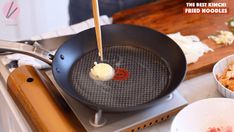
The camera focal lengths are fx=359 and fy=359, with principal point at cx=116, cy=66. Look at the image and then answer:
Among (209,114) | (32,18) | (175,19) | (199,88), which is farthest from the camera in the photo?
(32,18)

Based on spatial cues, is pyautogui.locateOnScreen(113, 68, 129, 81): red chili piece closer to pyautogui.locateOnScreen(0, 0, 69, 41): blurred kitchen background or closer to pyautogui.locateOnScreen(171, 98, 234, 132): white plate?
pyautogui.locateOnScreen(171, 98, 234, 132): white plate

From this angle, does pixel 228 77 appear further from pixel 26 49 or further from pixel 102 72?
pixel 26 49

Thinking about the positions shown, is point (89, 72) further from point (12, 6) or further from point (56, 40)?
point (12, 6)

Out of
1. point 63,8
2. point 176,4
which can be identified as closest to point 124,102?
point 176,4

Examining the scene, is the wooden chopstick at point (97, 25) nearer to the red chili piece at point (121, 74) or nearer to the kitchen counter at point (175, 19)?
the red chili piece at point (121, 74)

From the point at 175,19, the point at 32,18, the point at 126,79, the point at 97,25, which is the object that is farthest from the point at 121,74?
the point at 32,18

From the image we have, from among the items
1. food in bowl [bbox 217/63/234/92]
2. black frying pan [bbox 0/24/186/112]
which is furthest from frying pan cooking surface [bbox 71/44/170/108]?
food in bowl [bbox 217/63/234/92]
